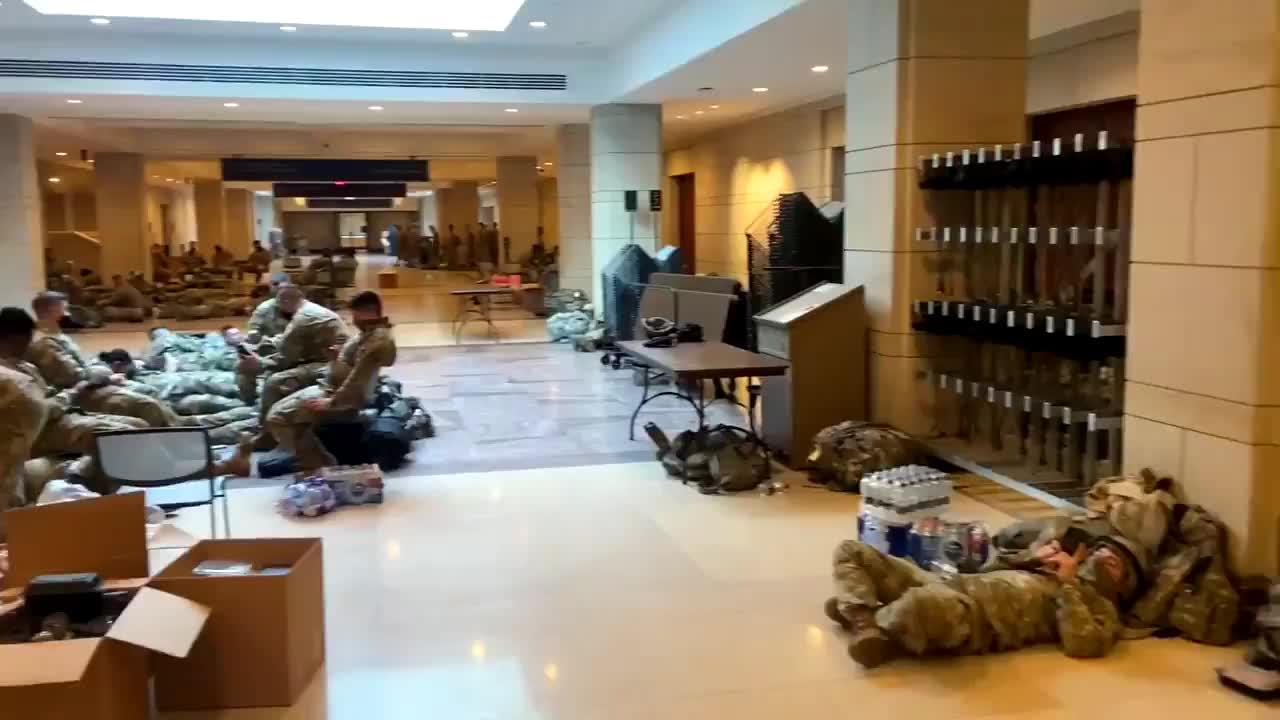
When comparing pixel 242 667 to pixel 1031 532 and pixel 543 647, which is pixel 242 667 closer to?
pixel 543 647

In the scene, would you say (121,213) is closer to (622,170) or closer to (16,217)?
(16,217)

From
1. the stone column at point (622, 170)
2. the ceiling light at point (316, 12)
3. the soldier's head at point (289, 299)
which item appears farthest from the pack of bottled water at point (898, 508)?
the stone column at point (622, 170)

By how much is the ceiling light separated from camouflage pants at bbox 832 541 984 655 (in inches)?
304

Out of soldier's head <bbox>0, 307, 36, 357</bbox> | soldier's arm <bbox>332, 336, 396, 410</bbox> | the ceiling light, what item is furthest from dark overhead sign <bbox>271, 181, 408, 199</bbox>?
soldier's head <bbox>0, 307, 36, 357</bbox>

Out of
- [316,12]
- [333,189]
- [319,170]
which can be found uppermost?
[316,12]

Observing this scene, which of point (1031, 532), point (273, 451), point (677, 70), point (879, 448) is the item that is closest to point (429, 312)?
point (677, 70)

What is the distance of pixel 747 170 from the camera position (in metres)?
17.4

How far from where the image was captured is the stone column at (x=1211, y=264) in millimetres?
3992

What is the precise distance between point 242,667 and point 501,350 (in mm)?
10014

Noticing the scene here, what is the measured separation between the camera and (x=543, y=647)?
396 centimetres

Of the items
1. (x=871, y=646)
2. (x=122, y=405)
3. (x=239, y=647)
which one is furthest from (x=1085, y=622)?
(x=122, y=405)

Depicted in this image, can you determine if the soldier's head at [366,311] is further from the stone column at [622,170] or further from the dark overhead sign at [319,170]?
the dark overhead sign at [319,170]

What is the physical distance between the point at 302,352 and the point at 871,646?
4.89 metres

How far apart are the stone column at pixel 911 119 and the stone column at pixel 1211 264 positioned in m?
1.98
